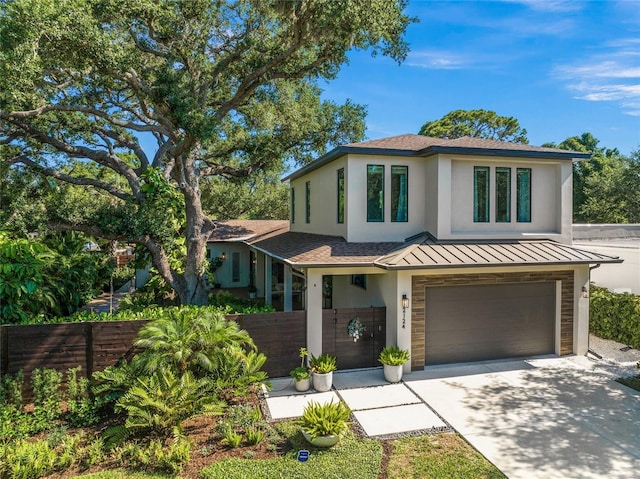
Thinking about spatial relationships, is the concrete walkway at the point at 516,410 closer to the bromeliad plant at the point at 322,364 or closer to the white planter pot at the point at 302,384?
the white planter pot at the point at 302,384

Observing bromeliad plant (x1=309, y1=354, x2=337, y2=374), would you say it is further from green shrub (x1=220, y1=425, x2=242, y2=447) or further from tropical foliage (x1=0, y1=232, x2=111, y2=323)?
tropical foliage (x1=0, y1=232, x2=111, y2=323)

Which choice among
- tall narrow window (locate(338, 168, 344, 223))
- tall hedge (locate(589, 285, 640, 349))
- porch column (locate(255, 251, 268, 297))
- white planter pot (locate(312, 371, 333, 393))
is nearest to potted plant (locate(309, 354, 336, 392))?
white planter pot (locate(312, 371, 333, 393))

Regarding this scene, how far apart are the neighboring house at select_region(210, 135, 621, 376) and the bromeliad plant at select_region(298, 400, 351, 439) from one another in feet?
9.77

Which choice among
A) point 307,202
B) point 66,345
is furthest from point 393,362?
point 307,202

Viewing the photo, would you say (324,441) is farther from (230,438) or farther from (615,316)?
(615,316)

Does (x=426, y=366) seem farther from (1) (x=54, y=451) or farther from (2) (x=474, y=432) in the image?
(1) (x=54, y=451)

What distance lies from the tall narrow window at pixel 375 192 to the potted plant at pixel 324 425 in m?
6.05

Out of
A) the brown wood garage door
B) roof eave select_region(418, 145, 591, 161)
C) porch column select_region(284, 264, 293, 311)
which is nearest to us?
the brown wood garage door

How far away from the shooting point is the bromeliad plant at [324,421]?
20.0ft

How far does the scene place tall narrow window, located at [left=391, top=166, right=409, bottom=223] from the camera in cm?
1116

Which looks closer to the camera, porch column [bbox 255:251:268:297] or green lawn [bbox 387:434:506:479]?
green lawn [bbox 387:434:506:479]

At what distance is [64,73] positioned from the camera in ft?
37.3

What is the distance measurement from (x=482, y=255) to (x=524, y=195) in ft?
10.4

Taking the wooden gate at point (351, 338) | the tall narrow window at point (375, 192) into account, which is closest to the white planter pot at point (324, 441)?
the wooden gate at point (351, 338)
